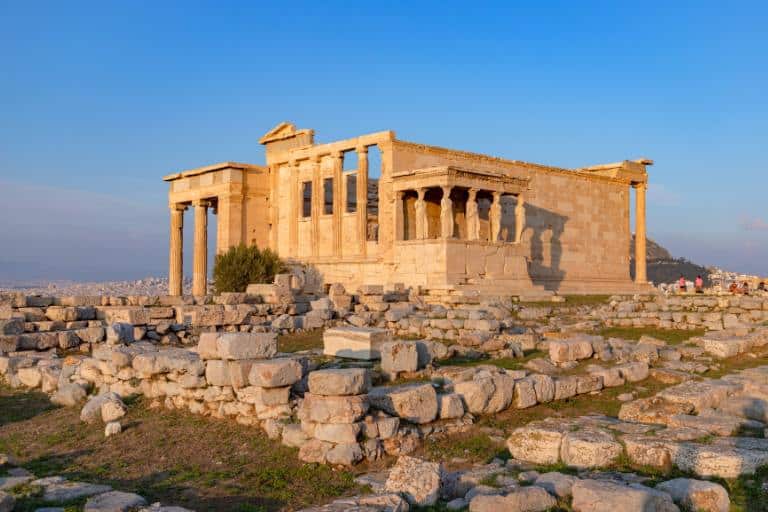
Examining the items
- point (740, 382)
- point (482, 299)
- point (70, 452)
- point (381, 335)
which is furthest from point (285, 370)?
point (482, 299)

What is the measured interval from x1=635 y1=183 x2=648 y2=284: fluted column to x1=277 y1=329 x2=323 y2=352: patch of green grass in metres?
27.0

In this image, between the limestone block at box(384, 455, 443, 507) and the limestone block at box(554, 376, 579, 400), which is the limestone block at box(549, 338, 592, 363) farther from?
the limestone block at box(384, 455, 443, 507)

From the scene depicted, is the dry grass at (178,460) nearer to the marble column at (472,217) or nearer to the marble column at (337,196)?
the marble column at (472,217)

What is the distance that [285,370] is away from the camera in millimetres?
8617

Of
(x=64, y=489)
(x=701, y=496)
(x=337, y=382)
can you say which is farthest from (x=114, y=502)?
(x=701, y=496)

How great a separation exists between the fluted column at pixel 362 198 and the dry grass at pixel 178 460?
76.0ft

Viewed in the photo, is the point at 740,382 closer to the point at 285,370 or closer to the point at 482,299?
the point at 285,370

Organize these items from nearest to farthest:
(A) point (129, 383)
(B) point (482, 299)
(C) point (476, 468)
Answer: (C) point (476, 468) < (A) point (129, 383) < (B) point (482, 299)

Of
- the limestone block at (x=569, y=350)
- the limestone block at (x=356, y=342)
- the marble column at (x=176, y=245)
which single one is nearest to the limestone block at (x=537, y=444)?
the limestone block at (x=569, y=350)

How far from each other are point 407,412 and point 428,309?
43.1 feet

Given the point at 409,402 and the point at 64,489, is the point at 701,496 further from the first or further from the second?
the point at 64,489

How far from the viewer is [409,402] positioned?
8148 millimetres

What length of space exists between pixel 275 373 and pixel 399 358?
2.26 metres

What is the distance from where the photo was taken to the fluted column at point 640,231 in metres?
40.5
